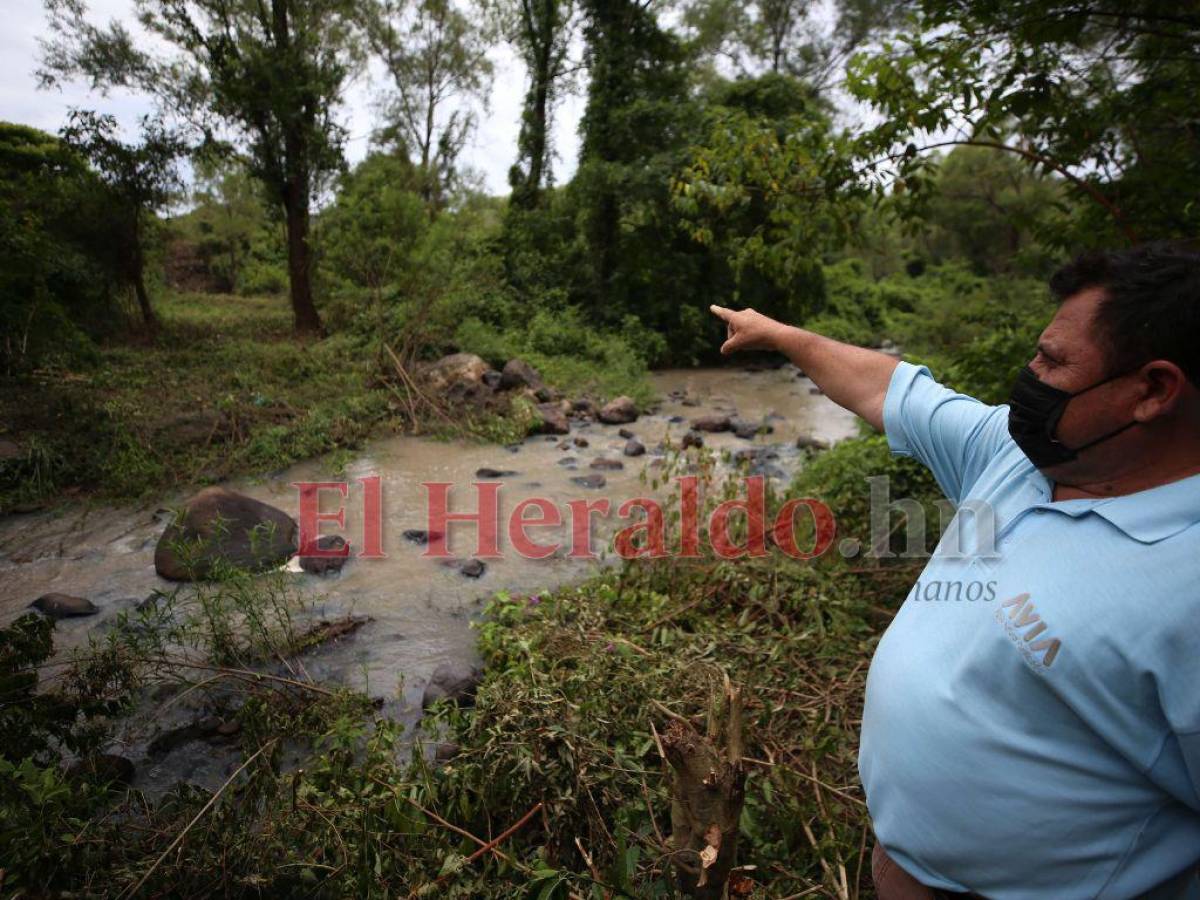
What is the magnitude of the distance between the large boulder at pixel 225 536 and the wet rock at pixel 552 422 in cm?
410

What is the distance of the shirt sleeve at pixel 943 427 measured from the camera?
146 cm

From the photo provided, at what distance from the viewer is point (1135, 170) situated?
2.88m

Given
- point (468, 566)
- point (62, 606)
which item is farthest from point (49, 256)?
point (468, 566)

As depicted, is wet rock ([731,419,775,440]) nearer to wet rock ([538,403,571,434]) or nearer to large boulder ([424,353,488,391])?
wet rock ([538,403,571,434])

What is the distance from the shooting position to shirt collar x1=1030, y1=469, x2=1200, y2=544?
98cm

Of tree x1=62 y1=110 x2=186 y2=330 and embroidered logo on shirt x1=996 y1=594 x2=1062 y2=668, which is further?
tree x1=62 y1=110 x2=186 y2=330

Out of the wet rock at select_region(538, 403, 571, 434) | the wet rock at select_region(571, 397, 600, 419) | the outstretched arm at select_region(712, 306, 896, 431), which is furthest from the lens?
the wet rock at select_region(571, 397, 600, 419)

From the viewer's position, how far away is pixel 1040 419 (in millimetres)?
1216

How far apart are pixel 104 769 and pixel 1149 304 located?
11.1 ft

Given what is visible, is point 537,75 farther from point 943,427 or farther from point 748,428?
point 943,427

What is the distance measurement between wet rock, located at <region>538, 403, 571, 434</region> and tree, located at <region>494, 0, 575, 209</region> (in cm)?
908

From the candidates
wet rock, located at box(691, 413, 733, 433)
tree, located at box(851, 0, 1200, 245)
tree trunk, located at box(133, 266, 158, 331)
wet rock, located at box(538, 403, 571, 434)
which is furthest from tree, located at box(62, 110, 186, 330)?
tree, located at box(851, 0, 1200, 245)

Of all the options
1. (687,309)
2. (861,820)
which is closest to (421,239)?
(687,309)

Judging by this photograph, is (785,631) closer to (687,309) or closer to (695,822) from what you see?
(695,822)
